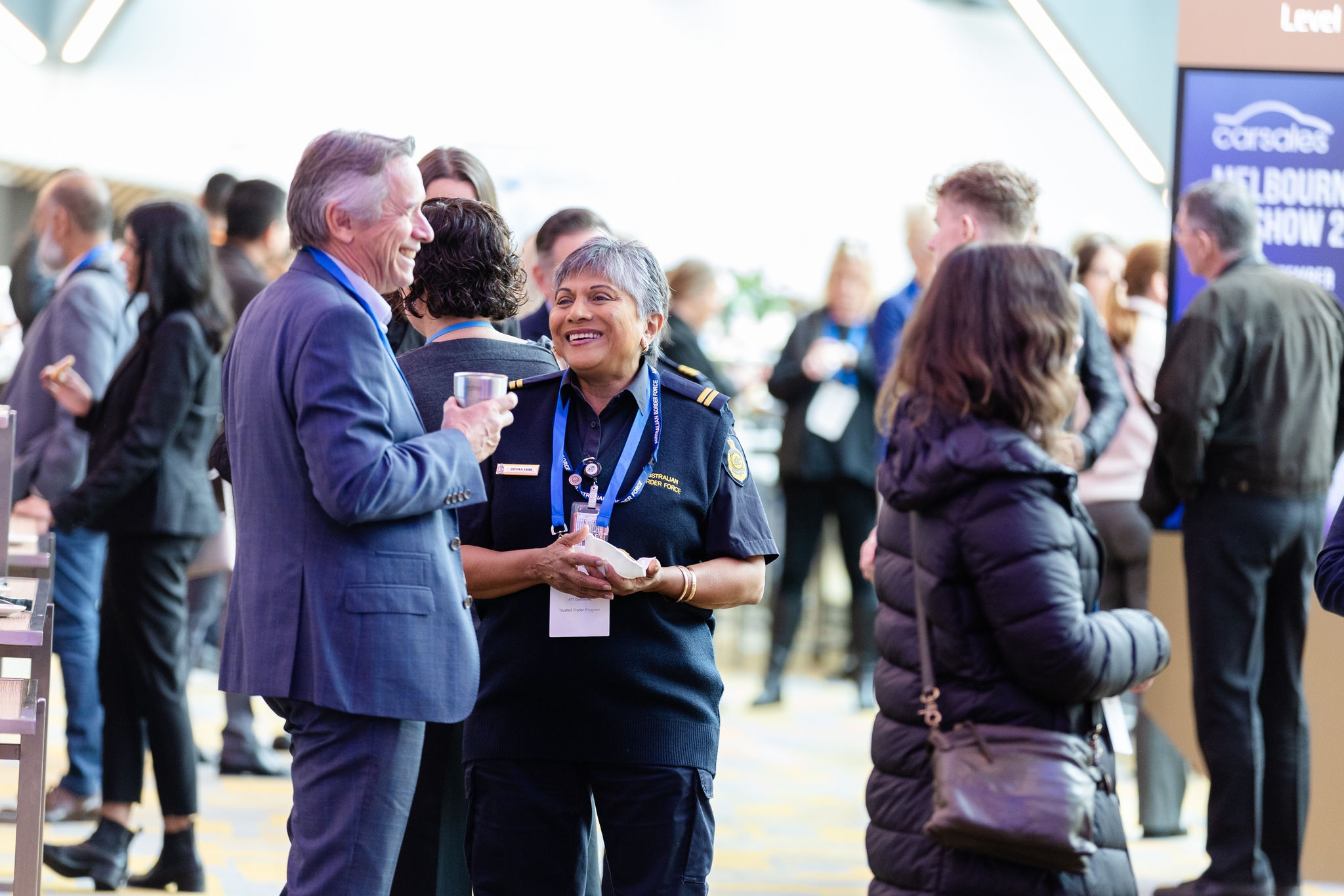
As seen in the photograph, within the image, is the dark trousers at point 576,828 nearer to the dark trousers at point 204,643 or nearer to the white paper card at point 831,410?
the dark trousers at point 204,643

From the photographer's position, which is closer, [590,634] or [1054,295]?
[1054,295]

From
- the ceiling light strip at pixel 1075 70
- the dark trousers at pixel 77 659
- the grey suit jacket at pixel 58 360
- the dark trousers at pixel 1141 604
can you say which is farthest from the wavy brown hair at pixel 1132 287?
the dark trousers at pixel 77 659

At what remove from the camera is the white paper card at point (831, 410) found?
20.2 feet

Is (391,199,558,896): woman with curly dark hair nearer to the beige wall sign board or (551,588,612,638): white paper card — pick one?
(551,588,612,638): white paper card

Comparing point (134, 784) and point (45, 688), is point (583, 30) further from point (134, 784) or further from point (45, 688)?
point (45, 688)

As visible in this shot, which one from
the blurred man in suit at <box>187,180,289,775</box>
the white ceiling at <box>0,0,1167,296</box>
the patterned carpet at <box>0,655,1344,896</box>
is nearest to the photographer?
the patterned carpet at <box>0,655,1344,896</box>

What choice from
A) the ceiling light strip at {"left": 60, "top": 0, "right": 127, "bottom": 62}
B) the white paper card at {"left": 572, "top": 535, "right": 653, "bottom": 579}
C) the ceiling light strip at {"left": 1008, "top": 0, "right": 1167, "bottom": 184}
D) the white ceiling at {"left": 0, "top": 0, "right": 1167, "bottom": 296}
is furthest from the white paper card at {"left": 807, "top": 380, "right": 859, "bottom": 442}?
the ceiling light strip at {"left": 60, "top": 0, "right": 127, "bottom": 62}

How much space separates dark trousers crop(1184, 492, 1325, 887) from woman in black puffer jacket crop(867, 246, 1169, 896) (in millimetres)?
1695

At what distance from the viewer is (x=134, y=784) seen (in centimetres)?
367

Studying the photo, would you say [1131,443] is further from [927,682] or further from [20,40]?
[20,40]

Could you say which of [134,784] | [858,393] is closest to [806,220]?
[858,393]

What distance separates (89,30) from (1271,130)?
8.55m

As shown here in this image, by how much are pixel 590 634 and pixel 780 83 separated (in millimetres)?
8763

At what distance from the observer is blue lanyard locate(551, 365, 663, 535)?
228cm
